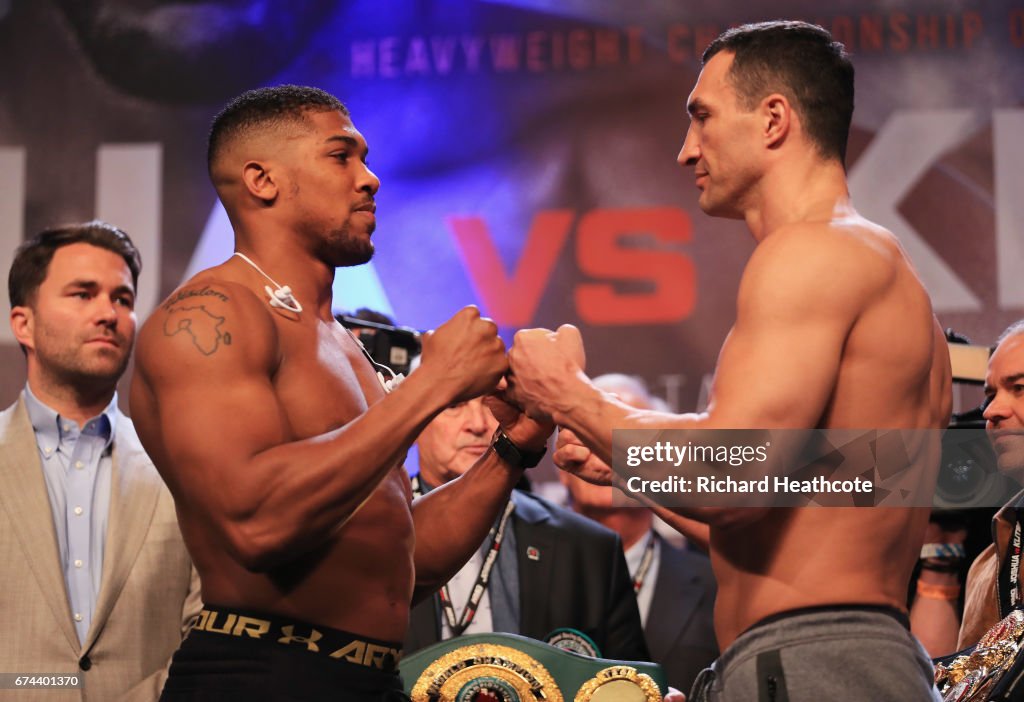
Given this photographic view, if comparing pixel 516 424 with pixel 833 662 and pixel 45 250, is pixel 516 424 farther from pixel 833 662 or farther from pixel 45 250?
pixel 45 250

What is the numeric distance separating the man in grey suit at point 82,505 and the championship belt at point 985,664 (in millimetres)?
1853

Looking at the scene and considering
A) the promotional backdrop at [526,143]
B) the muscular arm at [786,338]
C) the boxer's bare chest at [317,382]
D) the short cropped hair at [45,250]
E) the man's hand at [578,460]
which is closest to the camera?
the muscular arm at [786,338]

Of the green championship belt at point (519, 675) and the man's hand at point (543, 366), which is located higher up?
the man's hand at point (543, 366)

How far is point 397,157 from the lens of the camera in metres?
5.07

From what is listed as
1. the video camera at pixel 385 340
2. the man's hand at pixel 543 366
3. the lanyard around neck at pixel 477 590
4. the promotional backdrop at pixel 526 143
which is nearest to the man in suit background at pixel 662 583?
the lanyard around neck at pixel 477 590

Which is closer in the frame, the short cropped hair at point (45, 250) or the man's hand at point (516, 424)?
the man's hand at point (516, 424)

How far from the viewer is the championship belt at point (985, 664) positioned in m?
2.58

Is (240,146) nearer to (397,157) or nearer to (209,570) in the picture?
(209,570)

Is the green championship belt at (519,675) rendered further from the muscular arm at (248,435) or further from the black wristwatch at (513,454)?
A: the muscular arm at (248,435)

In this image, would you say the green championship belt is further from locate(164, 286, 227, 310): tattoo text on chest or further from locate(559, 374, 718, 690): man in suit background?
locate(164, 286, 227, 310): tattoo text on chest

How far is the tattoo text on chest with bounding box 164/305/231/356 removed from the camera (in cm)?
190

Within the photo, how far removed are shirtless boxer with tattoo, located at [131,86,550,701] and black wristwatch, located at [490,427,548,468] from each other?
25 cm

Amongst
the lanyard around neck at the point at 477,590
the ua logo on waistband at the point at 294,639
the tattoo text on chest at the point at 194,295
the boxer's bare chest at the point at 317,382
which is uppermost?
the tattoo text on chest at the point at 194,295

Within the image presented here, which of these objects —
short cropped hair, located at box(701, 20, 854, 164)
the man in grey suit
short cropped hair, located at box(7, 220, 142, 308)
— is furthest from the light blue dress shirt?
short cropped hair, located at box(701, 20, 854, 164)
